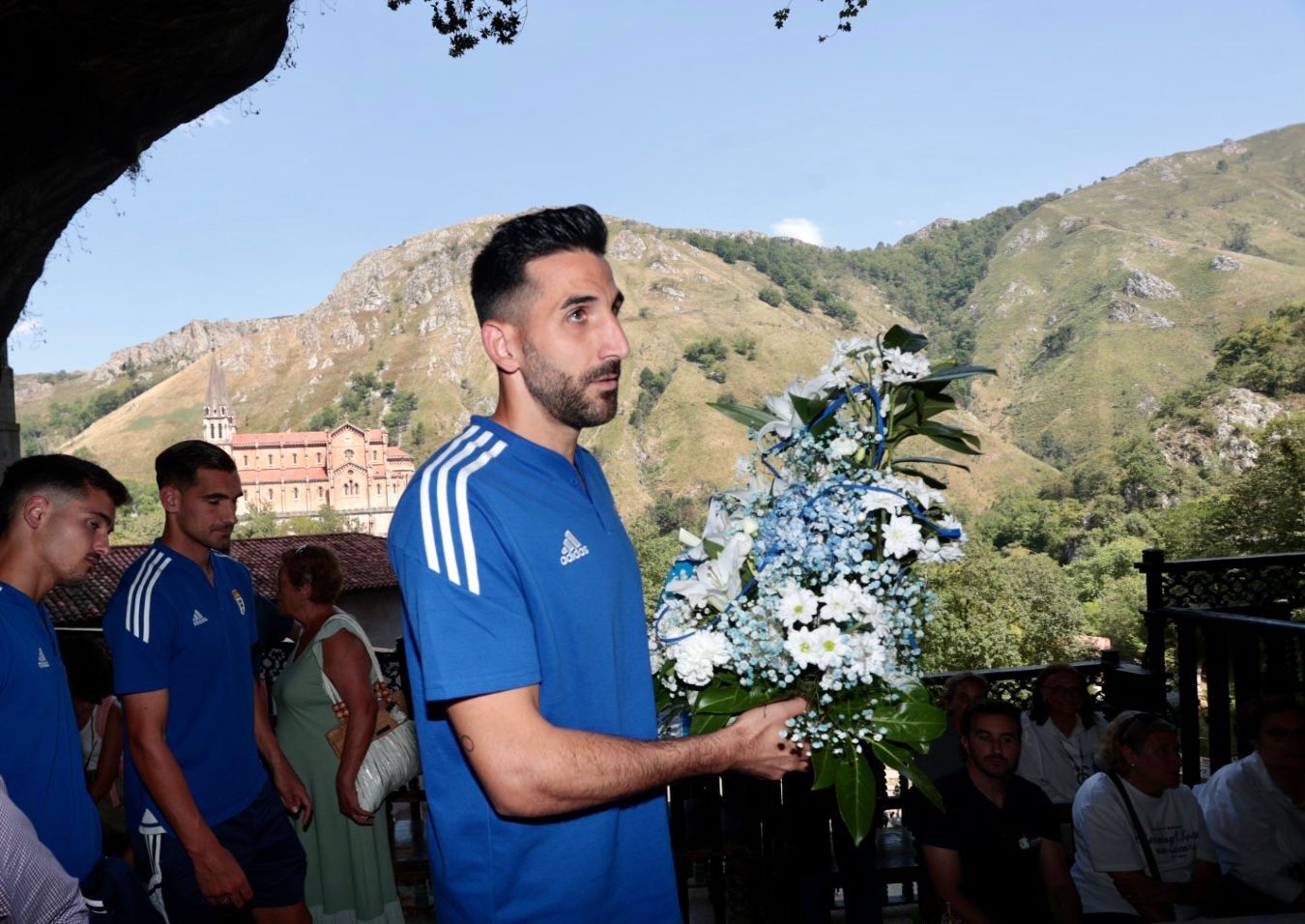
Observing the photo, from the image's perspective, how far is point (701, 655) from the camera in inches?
65.1

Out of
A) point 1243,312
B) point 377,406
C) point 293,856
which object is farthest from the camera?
point 377,406

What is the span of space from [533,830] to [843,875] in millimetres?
905

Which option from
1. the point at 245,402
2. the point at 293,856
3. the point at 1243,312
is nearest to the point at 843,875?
the point at 293,856

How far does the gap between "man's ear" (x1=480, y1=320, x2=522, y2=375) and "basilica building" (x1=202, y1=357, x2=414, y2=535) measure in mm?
108849

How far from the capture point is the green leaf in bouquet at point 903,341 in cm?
193

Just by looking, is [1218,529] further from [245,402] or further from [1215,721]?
[245,402]

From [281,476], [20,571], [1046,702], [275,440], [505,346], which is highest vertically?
[275,440]

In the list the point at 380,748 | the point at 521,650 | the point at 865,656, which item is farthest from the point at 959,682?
the point at 521,650

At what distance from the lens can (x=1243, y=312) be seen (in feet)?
329

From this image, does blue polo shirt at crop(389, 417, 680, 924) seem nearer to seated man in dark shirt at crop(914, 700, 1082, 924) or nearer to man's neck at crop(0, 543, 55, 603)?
man's neck at crop(0, 543, 55, 603)

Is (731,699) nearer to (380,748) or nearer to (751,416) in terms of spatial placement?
(751,416)

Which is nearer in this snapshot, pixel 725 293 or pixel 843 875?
pixel 843 875

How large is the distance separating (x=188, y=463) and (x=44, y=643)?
2.88 feet

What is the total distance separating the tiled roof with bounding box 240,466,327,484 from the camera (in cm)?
11064
